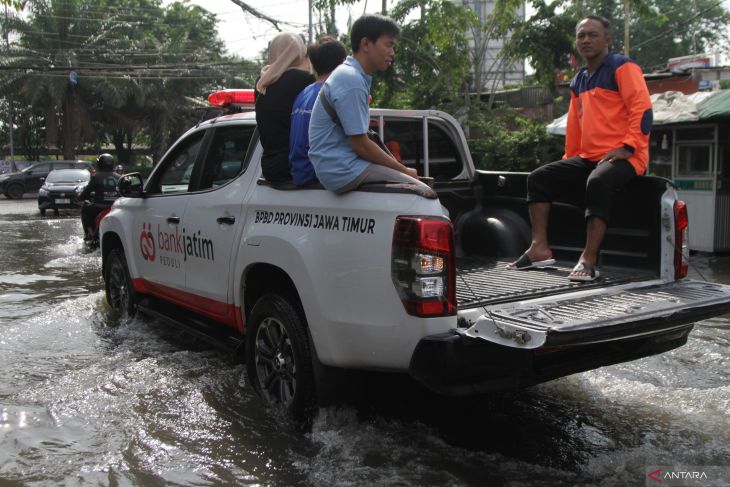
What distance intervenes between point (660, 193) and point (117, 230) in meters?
4.29

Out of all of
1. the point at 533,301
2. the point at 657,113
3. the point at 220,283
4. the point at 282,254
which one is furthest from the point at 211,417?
the point at 657,113

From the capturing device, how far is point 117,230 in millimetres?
6152

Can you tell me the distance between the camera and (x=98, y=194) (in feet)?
35.6

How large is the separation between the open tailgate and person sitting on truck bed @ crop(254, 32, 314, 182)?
159 cm

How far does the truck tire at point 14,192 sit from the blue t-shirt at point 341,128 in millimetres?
28279

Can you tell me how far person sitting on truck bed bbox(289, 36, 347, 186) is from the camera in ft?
13.4

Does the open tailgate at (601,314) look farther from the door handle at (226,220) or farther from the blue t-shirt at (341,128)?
the door handle at (226,220)

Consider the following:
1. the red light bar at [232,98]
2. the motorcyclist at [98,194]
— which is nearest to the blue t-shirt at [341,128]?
the red light bar at [232,98]

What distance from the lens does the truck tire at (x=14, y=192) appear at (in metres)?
28.6

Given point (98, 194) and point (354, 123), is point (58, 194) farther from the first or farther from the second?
point (354, 123)

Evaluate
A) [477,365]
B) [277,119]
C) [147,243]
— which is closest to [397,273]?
[477,365]

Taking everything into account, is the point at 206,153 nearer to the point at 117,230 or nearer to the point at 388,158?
the point at 117,230

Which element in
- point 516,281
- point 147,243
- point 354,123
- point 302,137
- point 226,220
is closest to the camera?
point 354,123

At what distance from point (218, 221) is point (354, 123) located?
1.32 metres
